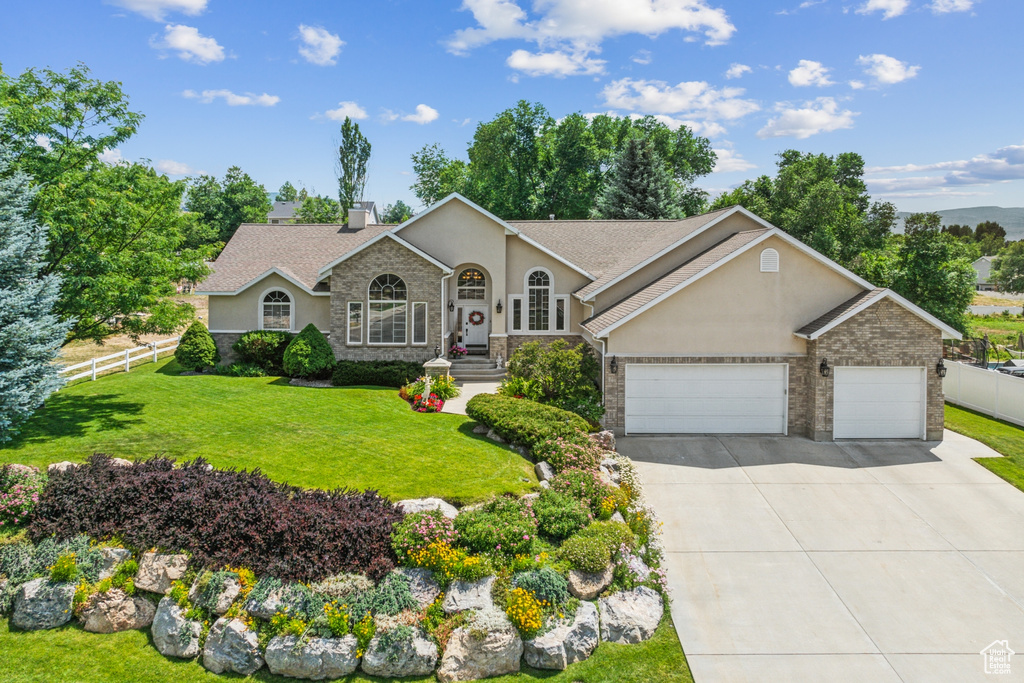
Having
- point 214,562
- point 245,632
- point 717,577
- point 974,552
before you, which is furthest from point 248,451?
point 974,552

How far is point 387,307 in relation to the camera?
21.5 meters

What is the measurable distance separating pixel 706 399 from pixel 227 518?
11.4m

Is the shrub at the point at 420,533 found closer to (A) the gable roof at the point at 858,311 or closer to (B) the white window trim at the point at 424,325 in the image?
(A) the gable roof at the point at 858,311

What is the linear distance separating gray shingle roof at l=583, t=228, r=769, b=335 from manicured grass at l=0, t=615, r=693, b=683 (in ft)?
29.0

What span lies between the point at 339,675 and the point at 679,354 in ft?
35.8

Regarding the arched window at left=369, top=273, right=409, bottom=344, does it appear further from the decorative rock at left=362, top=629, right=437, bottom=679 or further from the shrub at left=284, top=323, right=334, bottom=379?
the decorative rock at left=362, top=629, right=437, bottom=679

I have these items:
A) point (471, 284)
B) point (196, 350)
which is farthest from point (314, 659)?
point (196, 350)

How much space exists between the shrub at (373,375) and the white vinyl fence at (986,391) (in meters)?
17.3

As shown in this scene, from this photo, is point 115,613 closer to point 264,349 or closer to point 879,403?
point 264,349

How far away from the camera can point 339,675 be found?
792 cm

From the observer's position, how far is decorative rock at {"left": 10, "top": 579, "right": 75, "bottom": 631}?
872 centimetres

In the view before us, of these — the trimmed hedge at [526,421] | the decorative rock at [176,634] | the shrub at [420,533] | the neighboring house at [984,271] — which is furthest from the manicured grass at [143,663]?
the neighboring house at [984,271]

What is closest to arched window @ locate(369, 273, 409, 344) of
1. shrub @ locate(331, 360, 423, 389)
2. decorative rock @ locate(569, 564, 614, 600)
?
shrub @ locate(331, 360, 423, 389)

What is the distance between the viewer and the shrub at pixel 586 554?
29.5 ft
